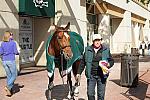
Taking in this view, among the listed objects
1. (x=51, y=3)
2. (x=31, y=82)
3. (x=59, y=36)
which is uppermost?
(x=51, y=3)

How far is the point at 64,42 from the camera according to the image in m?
8.80

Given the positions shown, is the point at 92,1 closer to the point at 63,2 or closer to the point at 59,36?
the point at 63,2

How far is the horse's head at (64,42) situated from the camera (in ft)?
28.4

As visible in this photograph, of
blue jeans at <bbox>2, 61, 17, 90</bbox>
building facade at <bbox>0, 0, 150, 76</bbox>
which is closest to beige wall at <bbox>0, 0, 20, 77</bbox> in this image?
building facade at <bbox>0, 0, 150, 76</bbox>

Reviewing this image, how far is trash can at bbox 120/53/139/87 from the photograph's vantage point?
43.0 feet

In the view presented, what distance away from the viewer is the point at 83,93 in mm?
11484

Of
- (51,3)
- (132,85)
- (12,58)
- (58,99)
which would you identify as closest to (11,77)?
(12,58)

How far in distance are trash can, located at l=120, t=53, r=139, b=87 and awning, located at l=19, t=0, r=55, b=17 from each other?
6.04 metres

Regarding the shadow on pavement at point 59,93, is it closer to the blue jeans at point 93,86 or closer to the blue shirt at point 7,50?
the blue shirt at point 7,50

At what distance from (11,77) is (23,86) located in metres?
2.23

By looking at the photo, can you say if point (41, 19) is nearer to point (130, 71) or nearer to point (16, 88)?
point (16, 88)

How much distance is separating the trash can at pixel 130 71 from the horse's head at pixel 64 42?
4.83 m

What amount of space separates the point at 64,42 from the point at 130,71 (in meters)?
5.05

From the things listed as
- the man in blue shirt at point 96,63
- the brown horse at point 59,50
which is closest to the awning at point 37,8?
the brown horse at point 59,50
